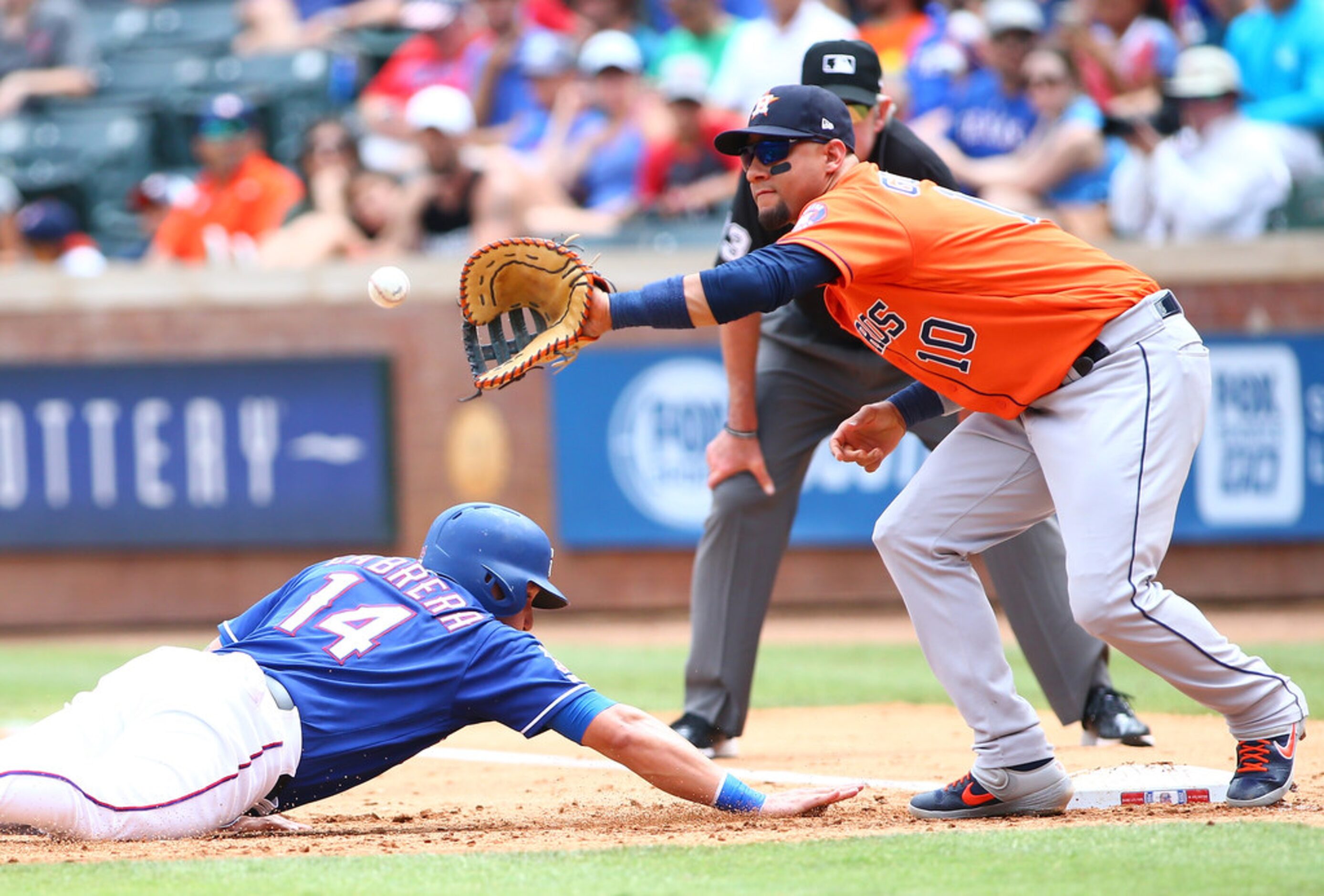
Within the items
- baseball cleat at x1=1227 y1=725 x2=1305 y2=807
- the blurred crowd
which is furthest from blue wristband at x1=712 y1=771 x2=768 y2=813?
the blurred crowd

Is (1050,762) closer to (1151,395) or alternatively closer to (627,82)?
(1151,395)

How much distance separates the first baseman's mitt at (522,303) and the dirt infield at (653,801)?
114cm

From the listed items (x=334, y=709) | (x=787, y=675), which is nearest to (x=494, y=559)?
(x=334, y=709)

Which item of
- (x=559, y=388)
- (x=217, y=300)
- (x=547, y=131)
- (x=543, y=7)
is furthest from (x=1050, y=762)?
(x=543, y=7)

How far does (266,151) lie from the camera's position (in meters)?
13.4

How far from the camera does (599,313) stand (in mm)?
3838

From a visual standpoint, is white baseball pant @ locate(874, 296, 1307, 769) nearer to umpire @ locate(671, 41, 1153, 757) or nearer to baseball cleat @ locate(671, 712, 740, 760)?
umpire @ locate(671, 41, 1153, 757)

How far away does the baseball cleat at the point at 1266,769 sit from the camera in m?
4.11

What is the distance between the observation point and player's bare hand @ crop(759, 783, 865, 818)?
4105 millimetres

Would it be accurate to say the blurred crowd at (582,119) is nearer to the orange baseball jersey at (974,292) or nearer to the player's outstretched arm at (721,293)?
the orange baseball jersey at (974,292)

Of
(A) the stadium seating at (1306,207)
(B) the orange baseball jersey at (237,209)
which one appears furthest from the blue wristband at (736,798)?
(B) the orange baseball jersey at (237,209)

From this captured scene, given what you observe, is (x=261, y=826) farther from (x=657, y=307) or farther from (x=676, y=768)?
(x=657, y=307)

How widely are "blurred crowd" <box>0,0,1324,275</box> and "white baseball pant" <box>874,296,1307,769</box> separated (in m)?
5.77

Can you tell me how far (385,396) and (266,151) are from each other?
12.5ft
